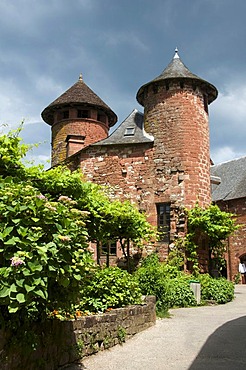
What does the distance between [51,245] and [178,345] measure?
14.3ft

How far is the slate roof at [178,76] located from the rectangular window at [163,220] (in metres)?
5.67

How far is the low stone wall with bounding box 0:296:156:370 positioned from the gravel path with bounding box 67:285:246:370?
0.17 m

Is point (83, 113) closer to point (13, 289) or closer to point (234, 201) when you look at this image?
point (234, 201)

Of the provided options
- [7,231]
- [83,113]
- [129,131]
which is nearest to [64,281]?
[7,231]

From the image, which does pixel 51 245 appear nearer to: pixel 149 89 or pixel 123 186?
pixel 123 186

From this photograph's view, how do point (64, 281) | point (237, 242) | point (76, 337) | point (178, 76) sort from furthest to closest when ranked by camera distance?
point (237, 242) < point (178, 76) < point (76, 337) < point (64, 281)

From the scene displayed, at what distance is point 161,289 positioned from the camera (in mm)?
11719

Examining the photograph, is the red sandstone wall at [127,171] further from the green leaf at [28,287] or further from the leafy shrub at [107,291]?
the green leaf at [28,287]

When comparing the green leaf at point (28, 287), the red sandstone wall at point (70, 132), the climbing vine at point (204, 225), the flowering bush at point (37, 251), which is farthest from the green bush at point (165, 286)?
the red sandstone wall at point (70, 132)

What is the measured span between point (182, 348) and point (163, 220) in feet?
34.8

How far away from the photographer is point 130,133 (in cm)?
1973

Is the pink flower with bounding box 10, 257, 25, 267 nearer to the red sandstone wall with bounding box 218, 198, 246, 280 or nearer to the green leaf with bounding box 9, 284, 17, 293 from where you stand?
the green leaf with bounding box 9, 284, 17, 293

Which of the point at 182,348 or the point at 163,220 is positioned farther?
the point at 163,220

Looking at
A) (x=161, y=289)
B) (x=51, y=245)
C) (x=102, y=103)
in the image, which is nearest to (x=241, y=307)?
(x=161, y=289)
